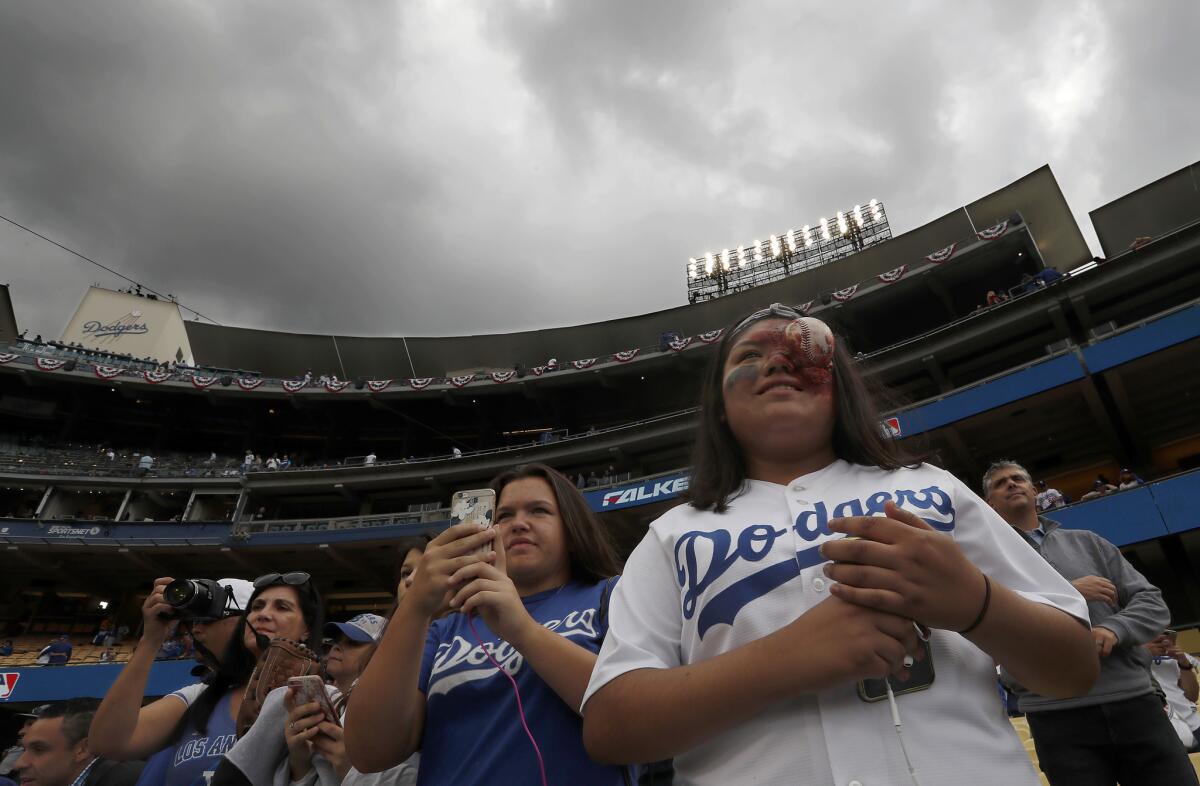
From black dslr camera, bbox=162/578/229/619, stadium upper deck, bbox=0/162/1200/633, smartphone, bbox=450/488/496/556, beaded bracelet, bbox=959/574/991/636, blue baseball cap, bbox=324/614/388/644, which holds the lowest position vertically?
beaded bracelet, bbox=959/574/991/636

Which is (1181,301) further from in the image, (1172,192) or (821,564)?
(821,564)

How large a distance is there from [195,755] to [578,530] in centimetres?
208

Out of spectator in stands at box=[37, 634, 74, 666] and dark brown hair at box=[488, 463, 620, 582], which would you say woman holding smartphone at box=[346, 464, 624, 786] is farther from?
spectator in stands at box=[37, 634, 74, 666]

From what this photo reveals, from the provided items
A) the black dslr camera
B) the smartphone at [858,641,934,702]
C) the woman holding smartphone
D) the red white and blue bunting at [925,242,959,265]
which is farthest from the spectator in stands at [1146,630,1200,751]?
the red white and blue bunting at [925,242,959,265]

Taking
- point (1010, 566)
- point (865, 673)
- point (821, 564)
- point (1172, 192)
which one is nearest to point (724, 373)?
point (821, 564)

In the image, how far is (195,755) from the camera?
103 inches

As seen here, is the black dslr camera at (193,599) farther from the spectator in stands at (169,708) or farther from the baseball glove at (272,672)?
the baseball glove at (272,672)

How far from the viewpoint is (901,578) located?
0.94 meters

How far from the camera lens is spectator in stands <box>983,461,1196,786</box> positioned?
2.23 metres

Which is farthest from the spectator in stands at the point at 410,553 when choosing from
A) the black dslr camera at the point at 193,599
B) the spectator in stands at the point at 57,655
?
the spectator in stands at the point at 57,655

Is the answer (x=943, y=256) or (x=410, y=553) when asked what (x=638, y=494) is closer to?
(x=943, y=256)

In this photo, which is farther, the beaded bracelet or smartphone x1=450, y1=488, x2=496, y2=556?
smartphone x1=450, y1=488, x2=496, y2=556

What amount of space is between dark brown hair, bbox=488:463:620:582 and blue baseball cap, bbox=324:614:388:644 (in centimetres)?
122

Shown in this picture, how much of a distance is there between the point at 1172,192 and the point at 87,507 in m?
45.4
